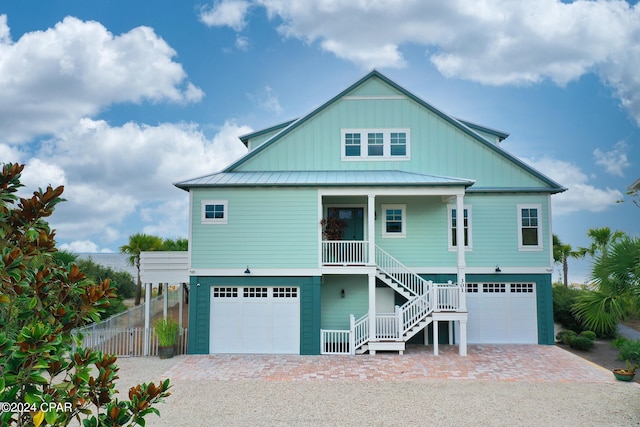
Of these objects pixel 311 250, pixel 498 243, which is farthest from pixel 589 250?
pixel 311 250

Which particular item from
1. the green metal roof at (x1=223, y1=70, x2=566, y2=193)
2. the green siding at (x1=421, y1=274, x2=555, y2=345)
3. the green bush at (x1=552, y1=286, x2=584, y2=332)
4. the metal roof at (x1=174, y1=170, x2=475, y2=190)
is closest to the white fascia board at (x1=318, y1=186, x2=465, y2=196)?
the metal roof at (x1=174, y1=170, x2=475, y2=190)

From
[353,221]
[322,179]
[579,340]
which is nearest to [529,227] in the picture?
[579,340]

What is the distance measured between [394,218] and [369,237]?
2230 mm

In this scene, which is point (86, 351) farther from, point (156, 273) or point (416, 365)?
point (156, 273)

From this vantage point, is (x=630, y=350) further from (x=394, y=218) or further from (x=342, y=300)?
(x=342, y=300)

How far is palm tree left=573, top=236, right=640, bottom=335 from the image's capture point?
9883mm

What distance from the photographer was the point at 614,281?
1009 centimetres

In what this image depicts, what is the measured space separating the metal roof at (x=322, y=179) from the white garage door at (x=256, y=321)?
3.82 m

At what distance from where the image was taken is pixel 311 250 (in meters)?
15.8

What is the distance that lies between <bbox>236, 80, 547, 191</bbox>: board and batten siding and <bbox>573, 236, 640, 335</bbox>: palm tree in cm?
756

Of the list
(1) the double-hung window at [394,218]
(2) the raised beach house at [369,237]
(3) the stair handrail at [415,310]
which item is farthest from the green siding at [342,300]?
(1) the double-hung window at [394,218]

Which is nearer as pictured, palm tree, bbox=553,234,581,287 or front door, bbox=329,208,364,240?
front door, bbox=329,208,364,240

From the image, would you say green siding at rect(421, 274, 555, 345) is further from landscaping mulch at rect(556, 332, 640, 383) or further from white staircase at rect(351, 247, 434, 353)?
white staircase at rect(351, 247, 434, 353)

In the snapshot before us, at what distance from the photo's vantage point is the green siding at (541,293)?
17.2 meters
